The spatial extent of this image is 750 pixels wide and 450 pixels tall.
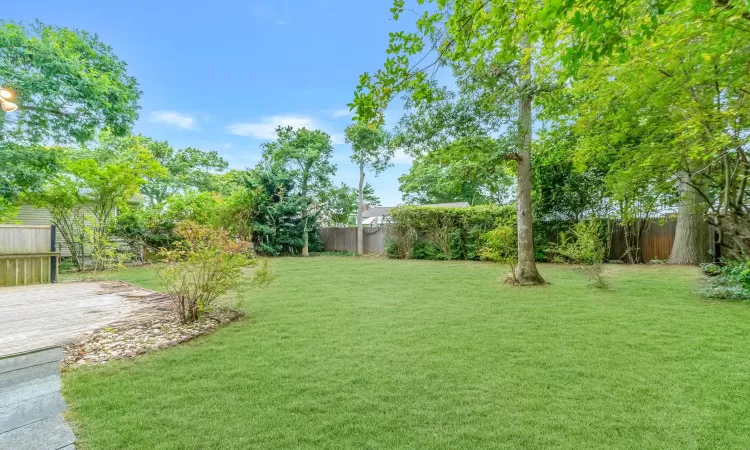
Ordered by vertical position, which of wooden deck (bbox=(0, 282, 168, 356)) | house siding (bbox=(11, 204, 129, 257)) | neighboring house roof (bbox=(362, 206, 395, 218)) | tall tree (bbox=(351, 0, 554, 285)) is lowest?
wooden deck (bbox=(0, 282, 168, 356))

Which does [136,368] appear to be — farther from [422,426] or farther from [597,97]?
[597,97]

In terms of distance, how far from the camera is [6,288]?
21.5 ft

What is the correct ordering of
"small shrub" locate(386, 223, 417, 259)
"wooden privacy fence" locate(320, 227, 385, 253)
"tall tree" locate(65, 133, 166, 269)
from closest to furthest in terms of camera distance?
1. "tall tree" locate(65, 133, 166, 269)
2. "small shrub" locate(386, 223, 417, 259)
3. "wooden privacy fence" locate(320, 227, 385, 253)

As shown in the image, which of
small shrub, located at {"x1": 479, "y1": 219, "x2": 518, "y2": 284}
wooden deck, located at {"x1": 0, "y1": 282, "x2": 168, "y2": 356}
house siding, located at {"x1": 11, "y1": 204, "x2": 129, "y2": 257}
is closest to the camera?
wooden deck, located at {"x1": 0, "y1": 282, "x2": 168, "y2": 356}

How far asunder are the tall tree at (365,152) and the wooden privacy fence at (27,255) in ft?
33.6

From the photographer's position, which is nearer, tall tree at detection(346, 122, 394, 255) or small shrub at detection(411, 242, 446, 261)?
small shrub at detection(411, 242, 446, 261)

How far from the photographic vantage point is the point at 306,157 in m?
16.3

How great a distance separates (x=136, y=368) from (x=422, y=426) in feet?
7.94

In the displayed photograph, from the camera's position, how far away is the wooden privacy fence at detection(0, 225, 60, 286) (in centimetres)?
683

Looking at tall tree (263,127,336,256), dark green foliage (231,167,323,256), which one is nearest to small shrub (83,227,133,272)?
dark green foliage (231,167,323,256)

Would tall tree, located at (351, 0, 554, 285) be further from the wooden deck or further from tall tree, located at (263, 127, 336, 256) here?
tall tree, located at (263, 127, 336, 256)

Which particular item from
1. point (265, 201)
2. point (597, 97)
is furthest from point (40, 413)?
point (265, 201)

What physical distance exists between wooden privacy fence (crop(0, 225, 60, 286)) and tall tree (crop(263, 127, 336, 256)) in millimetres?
9306

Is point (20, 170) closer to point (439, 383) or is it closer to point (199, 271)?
point (199, 271)
